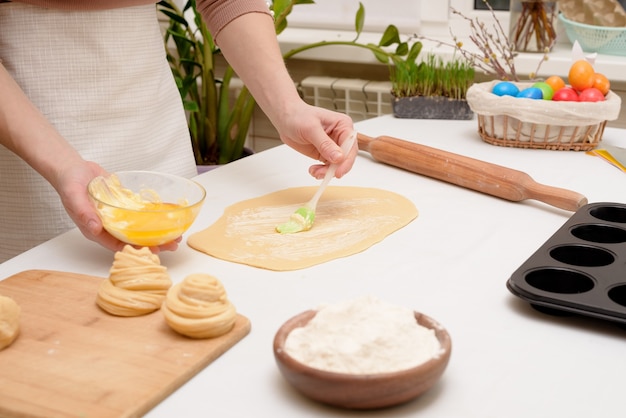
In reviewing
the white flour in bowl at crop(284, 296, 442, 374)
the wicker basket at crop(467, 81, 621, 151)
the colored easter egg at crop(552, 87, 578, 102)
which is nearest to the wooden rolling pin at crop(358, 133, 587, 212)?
the wicker basket at crop(467, 81, 621, 151)

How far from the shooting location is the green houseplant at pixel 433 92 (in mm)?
1918

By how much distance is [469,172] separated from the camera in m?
1.36

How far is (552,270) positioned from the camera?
93 centimetres

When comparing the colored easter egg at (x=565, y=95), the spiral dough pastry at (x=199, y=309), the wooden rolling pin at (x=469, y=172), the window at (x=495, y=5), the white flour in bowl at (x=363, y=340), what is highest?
the window at (x=495, y=5)

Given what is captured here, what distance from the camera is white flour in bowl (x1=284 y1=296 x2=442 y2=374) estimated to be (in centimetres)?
68

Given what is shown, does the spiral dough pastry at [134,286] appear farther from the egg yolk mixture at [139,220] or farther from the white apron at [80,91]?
the white apron at [80,91]

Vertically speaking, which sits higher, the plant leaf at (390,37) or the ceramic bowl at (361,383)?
the plant leaf at (390,37)

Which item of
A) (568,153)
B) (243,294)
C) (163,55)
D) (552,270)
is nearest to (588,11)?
(568,153)

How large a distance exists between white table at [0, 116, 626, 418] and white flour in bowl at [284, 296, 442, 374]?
0.05 meters

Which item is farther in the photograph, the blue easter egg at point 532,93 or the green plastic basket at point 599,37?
the green plastic basket at point 599,37

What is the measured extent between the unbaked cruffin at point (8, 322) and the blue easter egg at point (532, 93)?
46.0 inches

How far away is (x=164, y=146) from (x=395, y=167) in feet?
1.59

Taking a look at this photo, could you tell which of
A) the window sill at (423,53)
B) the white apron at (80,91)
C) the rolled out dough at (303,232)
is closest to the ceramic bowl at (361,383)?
the rolled out dough at (303,232)

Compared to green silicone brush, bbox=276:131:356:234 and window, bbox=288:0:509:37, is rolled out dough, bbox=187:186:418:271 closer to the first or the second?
green silicone brush, bbox=276:131:356:234
